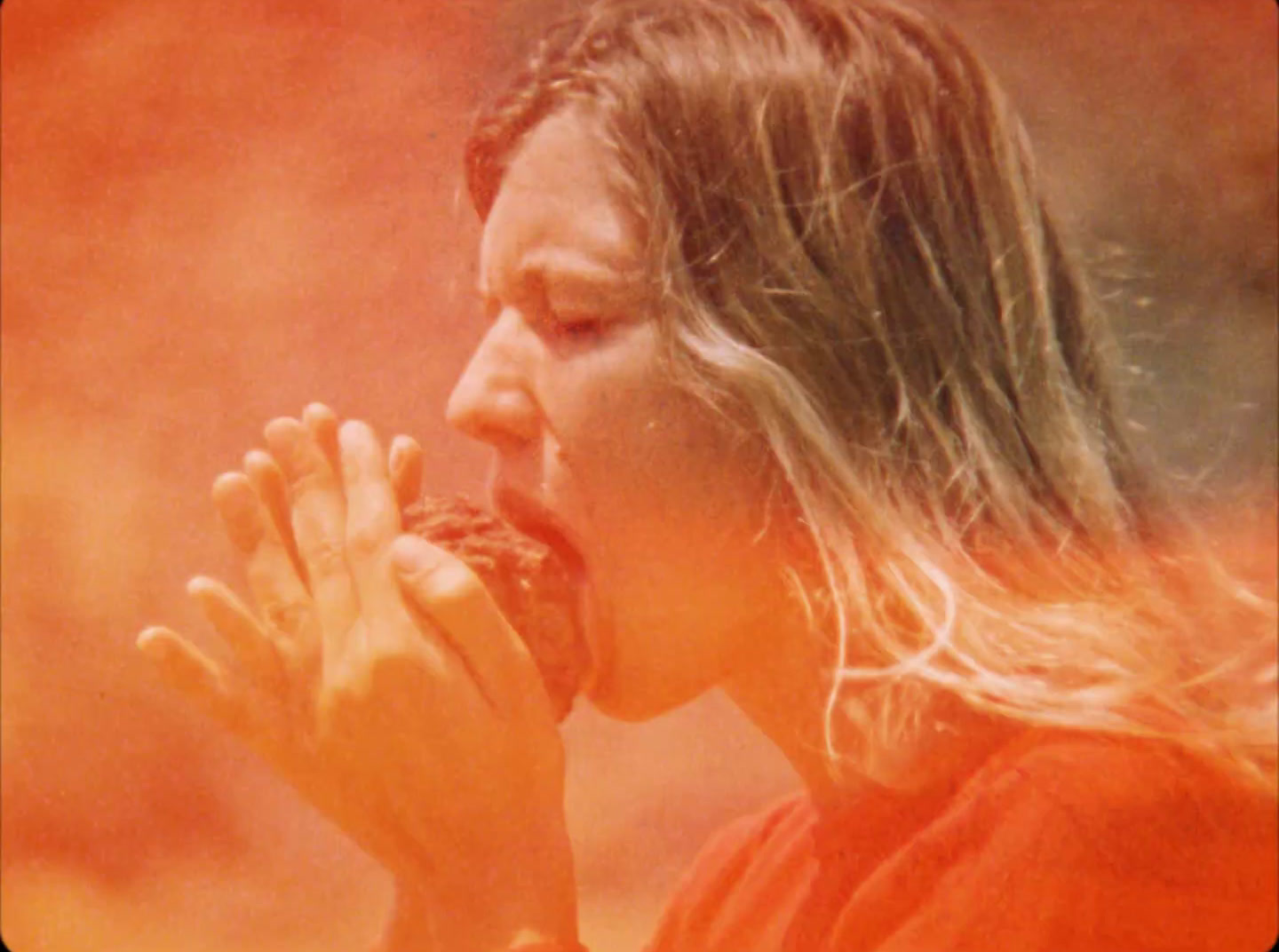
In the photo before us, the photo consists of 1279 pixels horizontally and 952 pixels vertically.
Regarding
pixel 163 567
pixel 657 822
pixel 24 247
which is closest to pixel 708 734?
pixel 657 822

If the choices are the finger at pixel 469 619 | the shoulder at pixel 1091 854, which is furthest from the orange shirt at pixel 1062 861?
the finger at pixel 469 619

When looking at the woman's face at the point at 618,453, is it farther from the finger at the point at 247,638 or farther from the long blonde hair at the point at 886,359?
the finger at the point at 247,638

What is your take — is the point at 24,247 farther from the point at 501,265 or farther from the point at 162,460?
the point at 501,265

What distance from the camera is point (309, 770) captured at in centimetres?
87

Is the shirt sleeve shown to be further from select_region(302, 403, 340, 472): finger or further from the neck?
select_region(302, 403, 340, 472): finger

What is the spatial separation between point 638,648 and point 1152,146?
1.62ft

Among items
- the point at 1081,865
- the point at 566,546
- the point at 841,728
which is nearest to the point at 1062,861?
the point at 1081,865

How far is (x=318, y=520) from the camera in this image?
34.5 inches

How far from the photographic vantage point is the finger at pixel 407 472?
2.97 feet

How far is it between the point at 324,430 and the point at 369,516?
9 cm

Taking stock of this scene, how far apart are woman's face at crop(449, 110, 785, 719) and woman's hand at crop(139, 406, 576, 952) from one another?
0.08m

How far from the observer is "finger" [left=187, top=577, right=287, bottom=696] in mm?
860

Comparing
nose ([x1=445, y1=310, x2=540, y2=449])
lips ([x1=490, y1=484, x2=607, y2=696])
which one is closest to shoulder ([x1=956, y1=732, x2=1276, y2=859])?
lips ([x1=490, y1=484, x2=607, y2=696])

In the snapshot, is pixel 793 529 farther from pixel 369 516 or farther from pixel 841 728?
pixel 369 516
